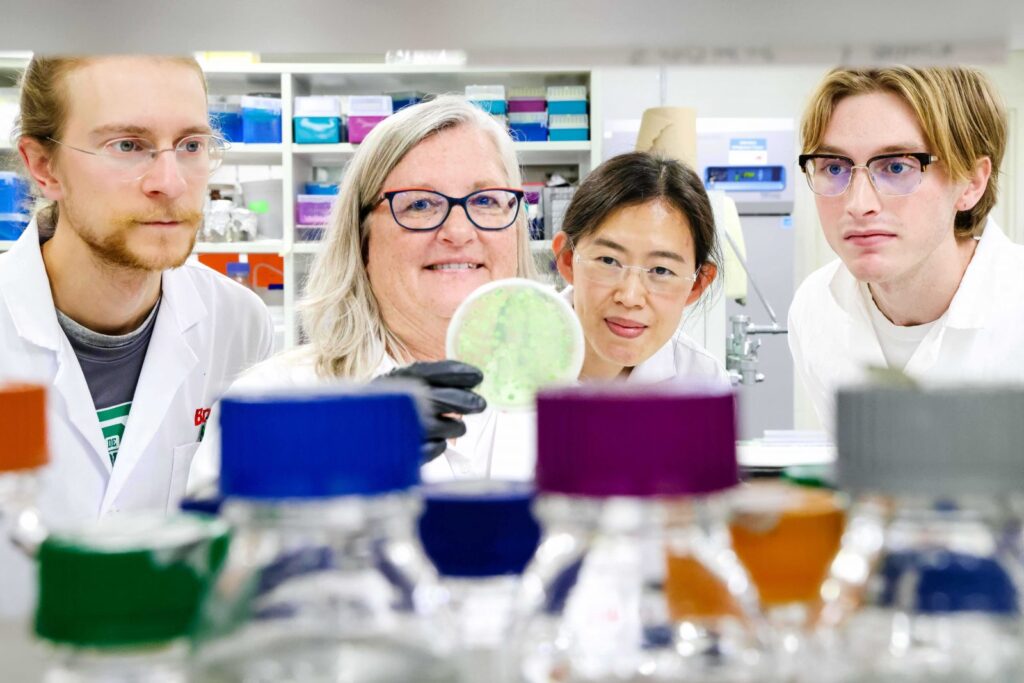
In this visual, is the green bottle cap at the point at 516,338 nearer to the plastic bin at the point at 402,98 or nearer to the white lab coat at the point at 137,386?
the white lab coat at the point at 137,386

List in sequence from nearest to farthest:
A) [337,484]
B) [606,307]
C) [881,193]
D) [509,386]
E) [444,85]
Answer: [337,484]
[509,386]
[881,193]
[606,307]
[444,85]

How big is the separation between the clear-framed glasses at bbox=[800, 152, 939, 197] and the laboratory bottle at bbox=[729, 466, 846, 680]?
1.63 metres

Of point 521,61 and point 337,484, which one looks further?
point 521,61

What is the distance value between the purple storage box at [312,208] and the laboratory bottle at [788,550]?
14.2 ft

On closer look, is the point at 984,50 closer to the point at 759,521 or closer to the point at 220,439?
the point at 759,521

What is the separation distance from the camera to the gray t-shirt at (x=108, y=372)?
173 cm

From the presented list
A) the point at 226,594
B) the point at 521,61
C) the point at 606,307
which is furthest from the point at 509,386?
the point at 606,307

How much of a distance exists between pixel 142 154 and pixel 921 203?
1550 mm

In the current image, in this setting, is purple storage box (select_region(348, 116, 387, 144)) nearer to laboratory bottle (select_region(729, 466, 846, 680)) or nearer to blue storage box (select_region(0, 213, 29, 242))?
blue storage box (select_region(0, 213, 29, 242))

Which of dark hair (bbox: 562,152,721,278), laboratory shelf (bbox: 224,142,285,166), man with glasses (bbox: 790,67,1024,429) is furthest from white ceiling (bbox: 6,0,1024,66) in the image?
laboratory shelf (bbox: 224,142,285,166)

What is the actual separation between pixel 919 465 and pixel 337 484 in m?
0.23

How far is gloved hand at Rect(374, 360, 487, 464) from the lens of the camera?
80 cm

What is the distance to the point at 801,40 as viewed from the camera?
541 mm

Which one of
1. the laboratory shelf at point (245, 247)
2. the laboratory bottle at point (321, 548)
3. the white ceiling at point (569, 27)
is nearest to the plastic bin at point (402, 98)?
the laboratory shelf at point (245, 247)
